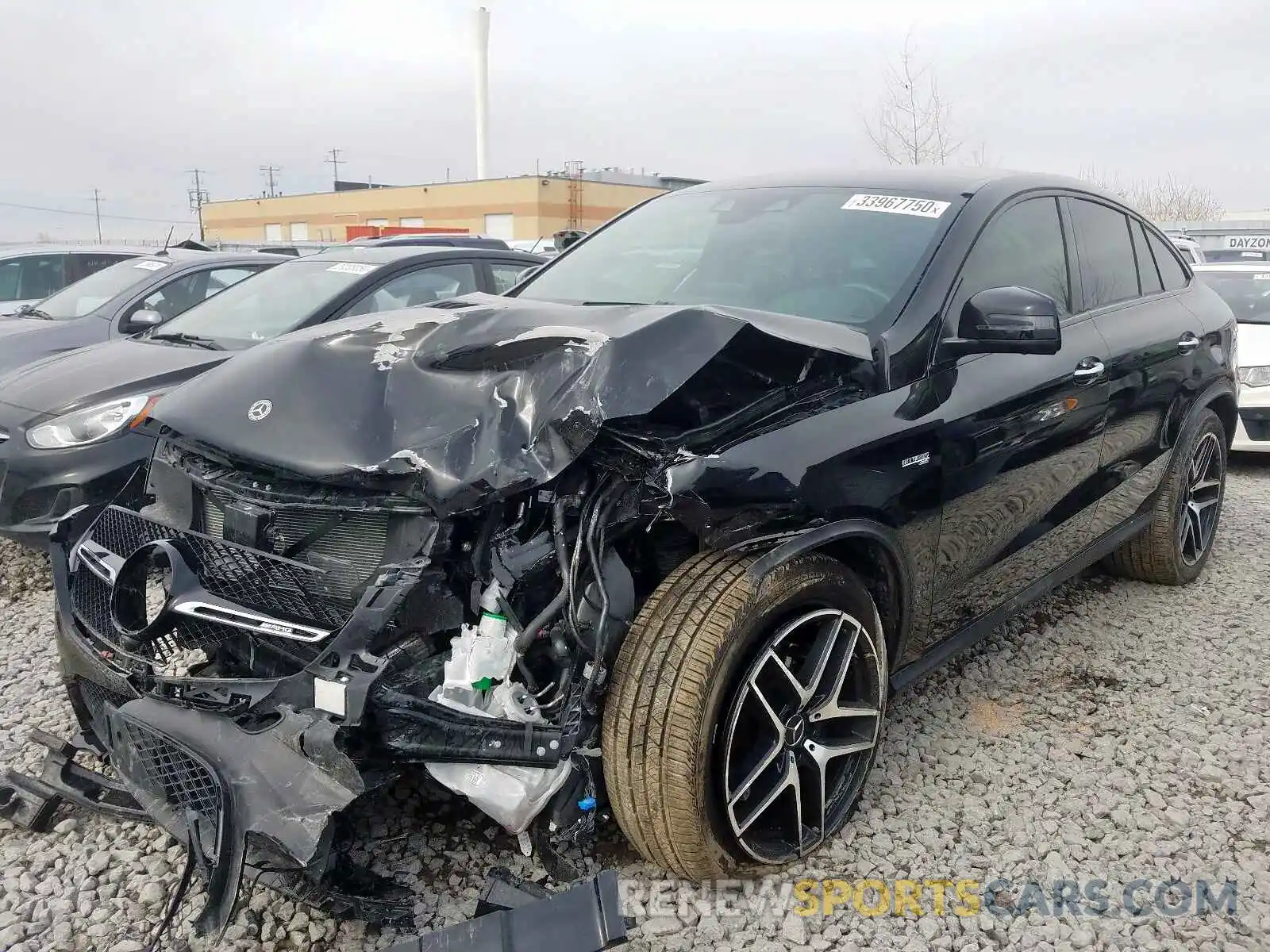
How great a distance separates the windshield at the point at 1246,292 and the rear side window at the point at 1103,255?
4798 millimetres

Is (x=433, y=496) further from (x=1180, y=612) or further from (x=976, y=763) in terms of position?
(x=1180, y=612)

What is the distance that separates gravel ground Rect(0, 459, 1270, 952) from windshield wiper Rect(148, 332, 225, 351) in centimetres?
168

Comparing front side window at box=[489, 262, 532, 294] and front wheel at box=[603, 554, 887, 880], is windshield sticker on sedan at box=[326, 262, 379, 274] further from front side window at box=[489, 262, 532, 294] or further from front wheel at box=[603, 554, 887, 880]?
front wheel at box=[603, 554, 887, 880]

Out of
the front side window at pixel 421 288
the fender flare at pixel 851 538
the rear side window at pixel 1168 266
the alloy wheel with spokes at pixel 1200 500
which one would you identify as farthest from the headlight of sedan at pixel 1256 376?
the fender flare at pixel 851 538

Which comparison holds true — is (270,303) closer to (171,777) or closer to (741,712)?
(171,777)

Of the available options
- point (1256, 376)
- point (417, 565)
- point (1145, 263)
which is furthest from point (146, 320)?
point (1256, 376)

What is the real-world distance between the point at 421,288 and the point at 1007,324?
3811 mm

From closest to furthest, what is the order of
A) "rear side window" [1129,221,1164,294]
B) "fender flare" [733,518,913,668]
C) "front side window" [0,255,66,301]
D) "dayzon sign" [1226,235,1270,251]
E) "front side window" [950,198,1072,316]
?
1. "fender flare" [733,518,913,668]
2. "front side window" [950,198,1072,316]
3. "rear side window" [1129,221,1164,294]
4. "front side window" [0,255,66,301]
5. "dayzon sign" [1226,235,1270,251]

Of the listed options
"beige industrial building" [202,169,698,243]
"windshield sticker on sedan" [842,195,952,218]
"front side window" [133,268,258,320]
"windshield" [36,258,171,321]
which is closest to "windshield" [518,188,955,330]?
"windshield sticker on sedan" [842,195,952,218]

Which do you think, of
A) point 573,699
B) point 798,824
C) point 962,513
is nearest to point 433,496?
point 573,699

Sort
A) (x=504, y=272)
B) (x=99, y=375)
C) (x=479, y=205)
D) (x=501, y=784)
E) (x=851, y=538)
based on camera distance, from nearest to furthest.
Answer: (x=501, y=784), (x=851, y=538), (x=99, y=375), (x=504, y=272), (x=479, y=205)

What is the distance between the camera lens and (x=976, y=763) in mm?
3004

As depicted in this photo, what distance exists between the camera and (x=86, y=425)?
414 cm

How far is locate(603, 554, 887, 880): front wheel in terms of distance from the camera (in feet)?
6.89
